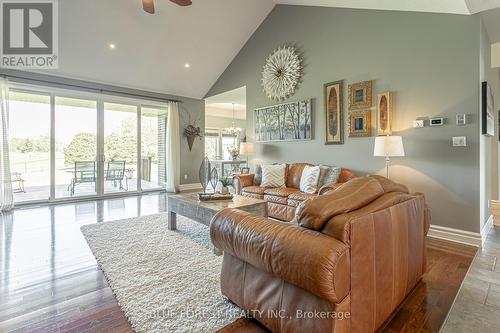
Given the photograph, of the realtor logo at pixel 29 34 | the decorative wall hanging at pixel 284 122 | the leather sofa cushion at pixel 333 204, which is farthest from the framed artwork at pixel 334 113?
the realtor logo at pixel 29 34

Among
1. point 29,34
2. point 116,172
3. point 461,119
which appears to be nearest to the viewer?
point 461,119

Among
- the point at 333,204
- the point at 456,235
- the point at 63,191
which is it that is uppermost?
the point at 333,204

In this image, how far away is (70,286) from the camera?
2.08 meters

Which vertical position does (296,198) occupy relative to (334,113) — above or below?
below

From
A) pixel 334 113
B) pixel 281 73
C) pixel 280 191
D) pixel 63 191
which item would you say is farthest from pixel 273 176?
pixel 63 191

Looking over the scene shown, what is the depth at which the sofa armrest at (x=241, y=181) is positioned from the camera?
454cm

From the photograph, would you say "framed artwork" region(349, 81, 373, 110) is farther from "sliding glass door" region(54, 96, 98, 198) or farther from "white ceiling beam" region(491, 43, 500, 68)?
"sliding glass door" region(54, 96, 98, 198)

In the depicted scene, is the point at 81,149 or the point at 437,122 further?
the point at 81,149

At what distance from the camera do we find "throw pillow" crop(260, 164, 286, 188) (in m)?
4.44

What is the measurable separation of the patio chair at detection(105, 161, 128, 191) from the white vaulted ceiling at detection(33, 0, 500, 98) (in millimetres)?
1956

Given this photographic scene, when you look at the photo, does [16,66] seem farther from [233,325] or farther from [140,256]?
[233,325]

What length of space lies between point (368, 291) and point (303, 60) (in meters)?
4.40

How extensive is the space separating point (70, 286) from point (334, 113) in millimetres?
4142

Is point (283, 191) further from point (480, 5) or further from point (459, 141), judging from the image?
point (480, 5)
